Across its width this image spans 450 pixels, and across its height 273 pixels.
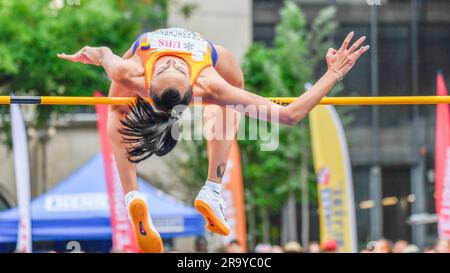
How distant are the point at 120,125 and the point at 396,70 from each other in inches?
833

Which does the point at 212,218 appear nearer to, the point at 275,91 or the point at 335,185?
the point at 335,185

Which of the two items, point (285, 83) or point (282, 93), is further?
point (285, 83)

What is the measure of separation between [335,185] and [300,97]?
31.1 feet

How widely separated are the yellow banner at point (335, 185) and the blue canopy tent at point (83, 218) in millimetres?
2179

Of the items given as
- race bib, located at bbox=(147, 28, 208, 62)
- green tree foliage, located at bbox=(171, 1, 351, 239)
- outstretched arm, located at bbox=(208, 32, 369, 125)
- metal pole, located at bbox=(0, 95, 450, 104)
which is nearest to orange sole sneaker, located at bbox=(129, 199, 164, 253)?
metal pole, located at bbox=(0, 95, 450, 104)

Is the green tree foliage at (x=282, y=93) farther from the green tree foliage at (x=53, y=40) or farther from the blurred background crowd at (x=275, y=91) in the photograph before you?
the green tree foliage at (x=53, y=40)

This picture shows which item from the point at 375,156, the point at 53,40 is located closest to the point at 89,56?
the point at 53,40

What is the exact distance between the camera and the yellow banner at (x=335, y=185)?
17297 mm

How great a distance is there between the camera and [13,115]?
16672 mm

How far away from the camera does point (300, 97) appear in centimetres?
805

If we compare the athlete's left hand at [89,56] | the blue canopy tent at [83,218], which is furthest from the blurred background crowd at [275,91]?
the athlete's left hand at [89,56]

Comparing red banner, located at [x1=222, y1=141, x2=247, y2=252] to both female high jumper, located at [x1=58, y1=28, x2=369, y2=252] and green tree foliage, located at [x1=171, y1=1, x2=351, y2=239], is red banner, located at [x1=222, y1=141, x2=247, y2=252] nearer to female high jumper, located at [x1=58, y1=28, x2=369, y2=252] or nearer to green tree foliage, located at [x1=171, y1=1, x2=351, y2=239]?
green tree foliage, located at [x1=171, y1=1, x2=351, y2=239]
